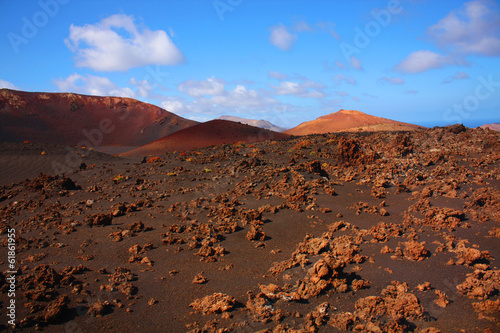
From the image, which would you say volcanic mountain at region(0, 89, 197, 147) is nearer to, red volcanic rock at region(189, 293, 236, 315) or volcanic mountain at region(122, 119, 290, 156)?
volcanic mountain at region(122, 119, 290, 156)

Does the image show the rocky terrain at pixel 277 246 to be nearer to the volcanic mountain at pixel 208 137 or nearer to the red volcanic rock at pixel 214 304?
the red volcanic rock at pixel 214 304

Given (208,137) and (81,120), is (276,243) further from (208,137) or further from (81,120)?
(81,120)

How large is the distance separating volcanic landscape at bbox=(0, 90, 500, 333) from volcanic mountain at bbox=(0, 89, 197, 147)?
38361 millimetres

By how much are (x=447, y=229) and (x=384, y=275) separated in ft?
6.68

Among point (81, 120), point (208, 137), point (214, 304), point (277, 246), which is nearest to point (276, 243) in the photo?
point (277, 246)

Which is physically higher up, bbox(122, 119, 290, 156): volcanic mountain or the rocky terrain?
bbox(122, 119, 290, 156): volcanic mountain

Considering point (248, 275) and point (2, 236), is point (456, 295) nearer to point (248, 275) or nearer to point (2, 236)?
point (248, 275)

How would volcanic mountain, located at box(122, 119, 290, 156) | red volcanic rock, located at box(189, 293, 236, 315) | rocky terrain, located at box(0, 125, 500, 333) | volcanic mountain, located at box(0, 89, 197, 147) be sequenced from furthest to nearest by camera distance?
volcanic mountain, located at box(0, 89, 197, 147) < volcanic mountain, located at box(122, 119, 290, 156) < red volcanic rock, located at box(189, 293, 236, 315) < rocky terrain, located at box(0, 125, 500, 333)

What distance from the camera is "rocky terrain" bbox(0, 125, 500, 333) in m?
3.19

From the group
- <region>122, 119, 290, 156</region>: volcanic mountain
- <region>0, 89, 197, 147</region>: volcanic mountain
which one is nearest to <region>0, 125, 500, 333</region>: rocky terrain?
<region>122, 119, 290, 156</region>: volcanic mountain

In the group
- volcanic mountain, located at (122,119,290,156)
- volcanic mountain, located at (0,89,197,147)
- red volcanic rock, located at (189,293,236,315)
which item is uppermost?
volcanic mountain, located at (0,89,197,147)

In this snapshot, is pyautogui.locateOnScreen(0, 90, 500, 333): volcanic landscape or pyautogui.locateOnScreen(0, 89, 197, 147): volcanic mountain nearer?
pyautogui.locateOnScreen(0, 90, 500, 333): volcanic landscape

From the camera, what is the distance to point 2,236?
5.74 meters

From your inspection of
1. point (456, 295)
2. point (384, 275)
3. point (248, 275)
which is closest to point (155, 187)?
point (248, 275)
